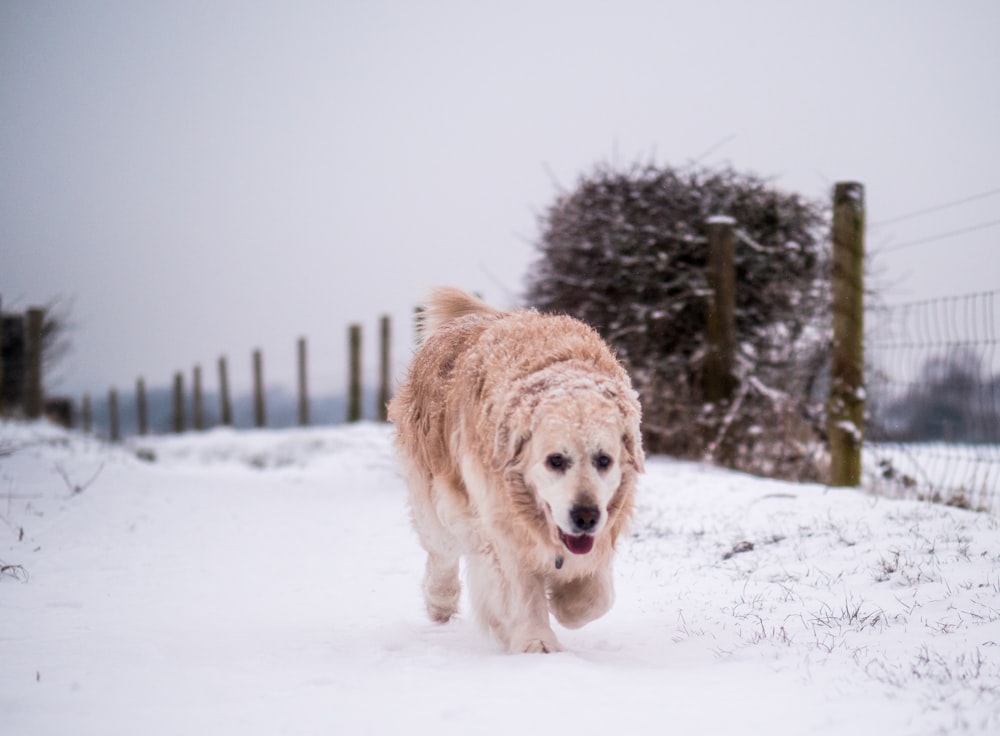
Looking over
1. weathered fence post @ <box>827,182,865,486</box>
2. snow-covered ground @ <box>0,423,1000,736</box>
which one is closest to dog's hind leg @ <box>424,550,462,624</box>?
snow-covered ground @ <box>0,423,1000,736</box>

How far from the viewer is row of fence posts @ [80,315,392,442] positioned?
1689 cm

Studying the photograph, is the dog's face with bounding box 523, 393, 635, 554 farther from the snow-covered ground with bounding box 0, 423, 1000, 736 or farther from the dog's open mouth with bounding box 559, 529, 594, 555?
the snow-covered ground with bounding box 0, 423, 1000, 736

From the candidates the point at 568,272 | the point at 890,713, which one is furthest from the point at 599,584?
the point at 568,272

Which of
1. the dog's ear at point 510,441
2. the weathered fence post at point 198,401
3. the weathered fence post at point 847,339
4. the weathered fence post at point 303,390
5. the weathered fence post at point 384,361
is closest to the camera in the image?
the dog's ear at point 510,441

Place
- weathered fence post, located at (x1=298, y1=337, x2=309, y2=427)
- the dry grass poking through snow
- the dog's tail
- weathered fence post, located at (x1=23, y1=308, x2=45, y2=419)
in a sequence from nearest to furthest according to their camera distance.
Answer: the dry grass poking through snow → the dog's tail → weathered fence post, located at (x1=23, y1=308, x2=45, y2=419) → weathered fence post, located at (x1=298, y1=337, x2=309, y2=427)

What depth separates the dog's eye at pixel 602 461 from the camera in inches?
126

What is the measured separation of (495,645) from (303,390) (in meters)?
16.9

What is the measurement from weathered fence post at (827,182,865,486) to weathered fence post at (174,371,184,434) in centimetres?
2377

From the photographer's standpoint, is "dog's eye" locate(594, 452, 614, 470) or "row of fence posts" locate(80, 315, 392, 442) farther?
"row of fence posts" locate(80, 315, 392, 442)

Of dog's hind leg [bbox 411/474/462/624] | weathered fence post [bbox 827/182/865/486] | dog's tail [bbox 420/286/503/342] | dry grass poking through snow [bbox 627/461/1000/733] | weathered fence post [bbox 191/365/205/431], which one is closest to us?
dry grass poking through snow [bbox 627/461/1000/733]

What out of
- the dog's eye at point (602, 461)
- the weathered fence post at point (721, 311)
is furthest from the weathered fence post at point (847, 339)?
the dog's eye at point (602, 461)

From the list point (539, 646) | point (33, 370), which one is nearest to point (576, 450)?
point (539, 646)

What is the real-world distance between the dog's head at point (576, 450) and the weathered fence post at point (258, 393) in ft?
62.2

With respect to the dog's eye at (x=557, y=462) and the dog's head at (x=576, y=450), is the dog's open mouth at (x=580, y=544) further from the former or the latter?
the dog's eye at (x=557, y=462)
